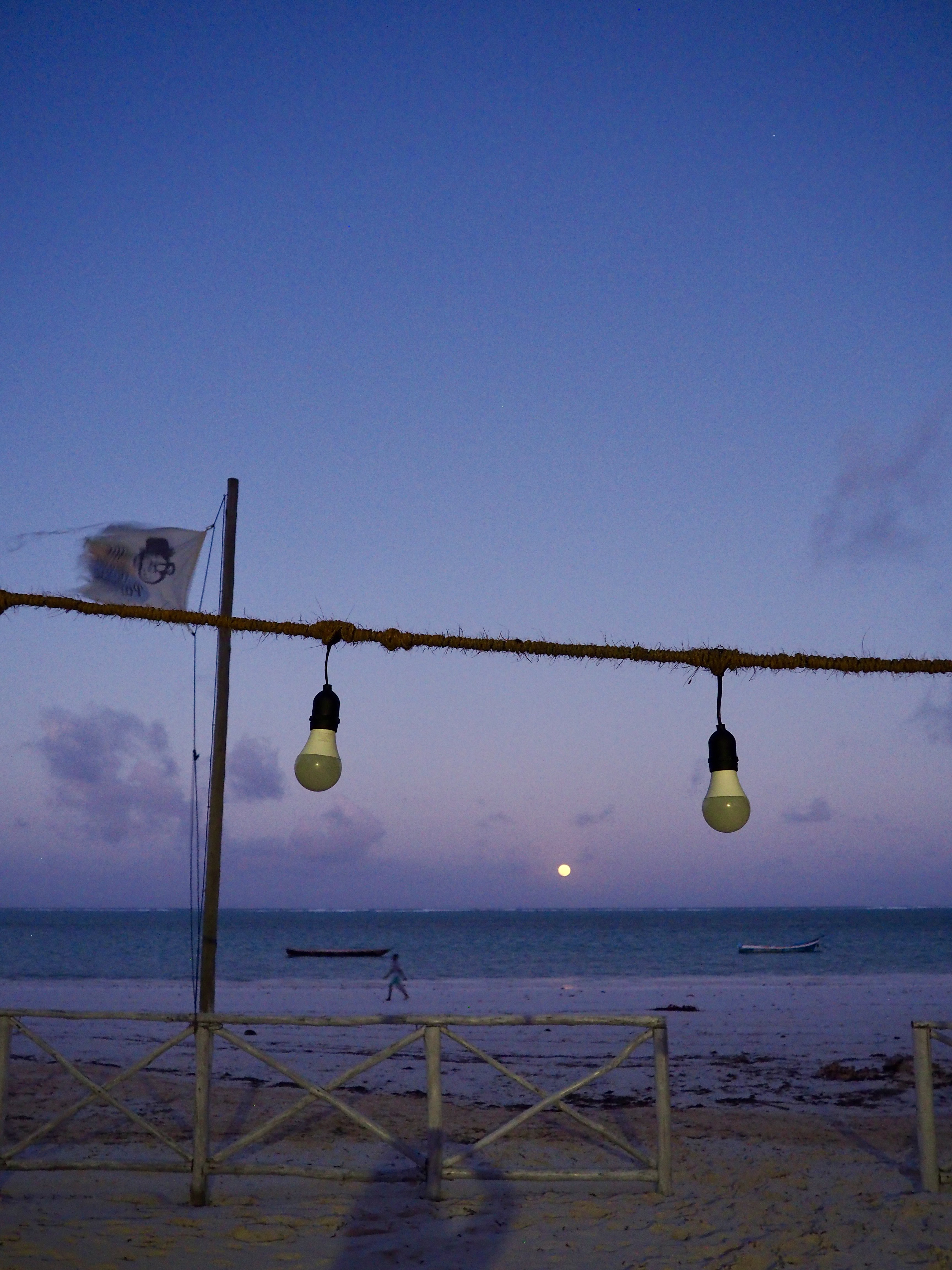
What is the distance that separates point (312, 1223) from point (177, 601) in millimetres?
3565

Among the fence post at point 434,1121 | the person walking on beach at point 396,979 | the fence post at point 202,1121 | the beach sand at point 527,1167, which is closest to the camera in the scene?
the beach sand at point 527,1167

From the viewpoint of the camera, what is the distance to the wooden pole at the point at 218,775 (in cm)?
764

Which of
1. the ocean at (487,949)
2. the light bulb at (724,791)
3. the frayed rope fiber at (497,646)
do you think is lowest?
the ocean at (487,949)

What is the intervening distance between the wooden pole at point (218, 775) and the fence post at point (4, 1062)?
1.63m

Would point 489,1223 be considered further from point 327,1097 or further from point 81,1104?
point 81,1104

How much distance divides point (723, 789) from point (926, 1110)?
3.25 metres

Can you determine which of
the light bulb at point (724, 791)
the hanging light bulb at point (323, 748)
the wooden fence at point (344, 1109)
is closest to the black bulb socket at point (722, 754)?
the light bulb at point (724, 791)

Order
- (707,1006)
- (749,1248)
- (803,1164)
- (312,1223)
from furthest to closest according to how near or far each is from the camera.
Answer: (707,1006) < (803,1164) < (312,1223) < (749,1248)

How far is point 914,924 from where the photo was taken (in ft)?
351

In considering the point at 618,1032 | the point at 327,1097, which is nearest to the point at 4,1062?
the point at 327,1097

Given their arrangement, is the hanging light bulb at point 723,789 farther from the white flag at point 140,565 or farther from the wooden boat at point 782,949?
the wooden boat at point 782,949

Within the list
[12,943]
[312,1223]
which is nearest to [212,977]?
[312,1223]

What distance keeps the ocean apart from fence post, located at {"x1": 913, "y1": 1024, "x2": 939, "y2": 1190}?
29.4 ft

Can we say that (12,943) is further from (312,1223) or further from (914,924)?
(914,924)
